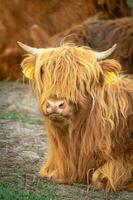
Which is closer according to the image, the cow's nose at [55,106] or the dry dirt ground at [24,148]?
the cow's nose at [55,106]

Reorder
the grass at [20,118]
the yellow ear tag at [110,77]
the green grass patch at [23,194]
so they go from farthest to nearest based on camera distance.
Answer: the grass at [20,118] → the yellow ear tag at [110,77] → the green grass patch at [23,194]

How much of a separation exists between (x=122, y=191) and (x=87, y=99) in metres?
0.80

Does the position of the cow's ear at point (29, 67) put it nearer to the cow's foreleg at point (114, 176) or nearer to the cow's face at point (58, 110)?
the cow's face at point (58, 110)

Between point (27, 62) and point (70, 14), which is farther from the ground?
point (70, 14)

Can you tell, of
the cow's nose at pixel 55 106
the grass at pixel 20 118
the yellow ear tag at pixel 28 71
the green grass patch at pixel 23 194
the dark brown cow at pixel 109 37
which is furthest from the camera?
the dark brown cow at pixel 109 37

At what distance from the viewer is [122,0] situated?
39.3 feet

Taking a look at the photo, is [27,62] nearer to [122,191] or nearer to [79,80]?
[79,80]

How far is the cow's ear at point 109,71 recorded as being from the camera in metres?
6.09

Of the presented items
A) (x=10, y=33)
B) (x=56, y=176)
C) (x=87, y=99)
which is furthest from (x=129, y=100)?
(x=10, y=33)

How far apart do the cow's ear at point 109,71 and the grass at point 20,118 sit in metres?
2.79

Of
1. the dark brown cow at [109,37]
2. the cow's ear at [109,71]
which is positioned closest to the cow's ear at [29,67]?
the cow's ear at [109,71]

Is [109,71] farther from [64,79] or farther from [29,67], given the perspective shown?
[29,67]

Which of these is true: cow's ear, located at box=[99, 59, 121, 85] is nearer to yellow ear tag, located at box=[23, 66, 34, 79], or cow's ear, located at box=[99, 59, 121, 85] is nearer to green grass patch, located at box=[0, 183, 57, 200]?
yellow ear tag, located at box=[23, 66, 34, 79]

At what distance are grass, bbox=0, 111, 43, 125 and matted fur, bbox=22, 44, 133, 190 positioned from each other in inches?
99.9
